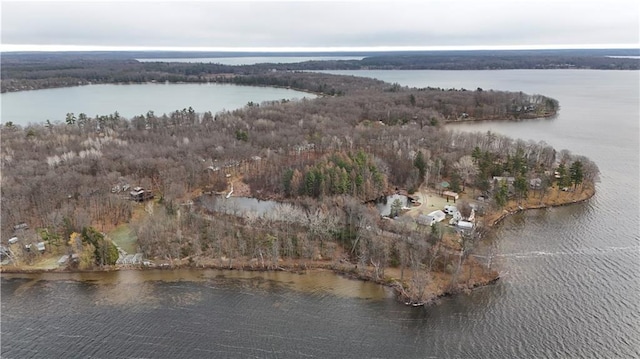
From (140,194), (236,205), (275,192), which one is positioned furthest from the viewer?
(275,192)

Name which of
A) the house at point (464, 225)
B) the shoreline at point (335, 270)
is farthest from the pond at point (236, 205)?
the house at point (464, 225)

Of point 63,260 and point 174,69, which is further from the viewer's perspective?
point 174,69

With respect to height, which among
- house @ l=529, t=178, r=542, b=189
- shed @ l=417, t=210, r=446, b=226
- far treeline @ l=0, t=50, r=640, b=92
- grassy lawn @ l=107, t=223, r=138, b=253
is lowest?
grassy lawn @ l=107, t=223, r=138, b=253

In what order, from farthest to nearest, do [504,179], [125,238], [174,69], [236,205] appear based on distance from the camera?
[174,69]
[504,179]
[236,205]
[125,238]

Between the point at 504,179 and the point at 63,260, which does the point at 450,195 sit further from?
the point at 63,260

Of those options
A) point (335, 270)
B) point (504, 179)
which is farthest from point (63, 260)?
point (504, 179)

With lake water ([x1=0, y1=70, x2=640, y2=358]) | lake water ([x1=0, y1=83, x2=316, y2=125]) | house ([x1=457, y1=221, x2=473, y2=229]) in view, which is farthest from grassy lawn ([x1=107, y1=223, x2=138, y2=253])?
lake water ([x1=0, y1=83, x2=316, y2=125])

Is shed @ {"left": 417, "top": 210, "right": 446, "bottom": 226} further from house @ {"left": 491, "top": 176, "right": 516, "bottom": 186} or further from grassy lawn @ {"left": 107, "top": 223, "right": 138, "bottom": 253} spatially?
grassy lawn @ {"left": 107, "top": 223, "right": 138, "bottom": 253}
